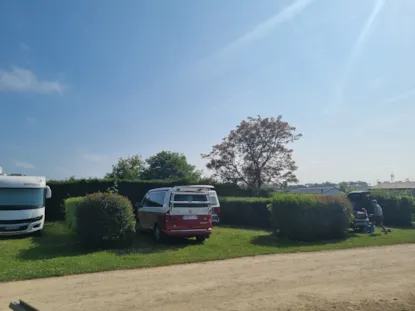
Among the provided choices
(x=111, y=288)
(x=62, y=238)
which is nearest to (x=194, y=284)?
(x=111, y=288)

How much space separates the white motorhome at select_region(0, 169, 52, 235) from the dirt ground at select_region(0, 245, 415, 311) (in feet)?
23.3

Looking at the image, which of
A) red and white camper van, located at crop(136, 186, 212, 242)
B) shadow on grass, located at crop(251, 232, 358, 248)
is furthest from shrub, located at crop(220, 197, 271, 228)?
red and white camper van, located at crop(136, 186, 212, 242)

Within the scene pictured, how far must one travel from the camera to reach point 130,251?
39.1 feet

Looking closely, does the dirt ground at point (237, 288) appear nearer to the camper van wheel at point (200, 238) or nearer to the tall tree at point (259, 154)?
the camper van wheel at point (200, 238)

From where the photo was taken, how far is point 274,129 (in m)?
36.0

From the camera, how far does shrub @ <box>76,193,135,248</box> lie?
40.3 ft

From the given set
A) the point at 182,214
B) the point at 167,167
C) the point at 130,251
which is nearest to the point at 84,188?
the point at 182,214

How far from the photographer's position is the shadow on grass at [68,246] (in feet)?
36.8

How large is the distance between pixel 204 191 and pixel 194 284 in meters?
6.49

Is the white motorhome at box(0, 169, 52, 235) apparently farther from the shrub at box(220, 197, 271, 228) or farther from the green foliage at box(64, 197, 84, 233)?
the shrub at box(220, 197, 271, 228)

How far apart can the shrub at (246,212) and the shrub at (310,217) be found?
4273 mm

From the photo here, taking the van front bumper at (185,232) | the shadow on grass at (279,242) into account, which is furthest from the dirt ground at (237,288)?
the shadow on grass at (279,242)

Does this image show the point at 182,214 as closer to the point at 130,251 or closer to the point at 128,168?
the point at 130,251

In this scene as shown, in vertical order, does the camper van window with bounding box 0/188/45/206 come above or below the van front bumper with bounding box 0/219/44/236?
above
